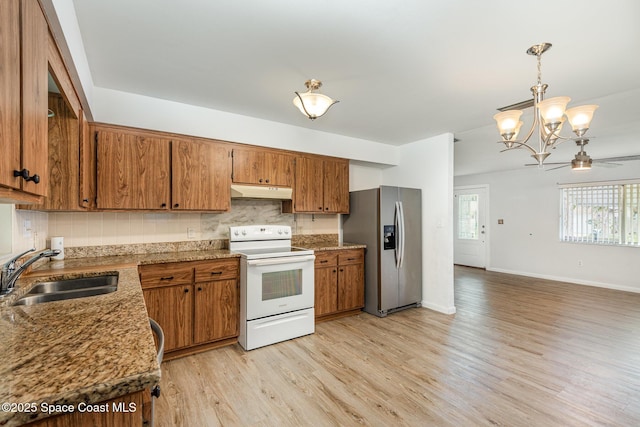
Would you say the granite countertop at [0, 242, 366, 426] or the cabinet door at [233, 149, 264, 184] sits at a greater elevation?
the cabinet door at [233, 149, 264, 184]

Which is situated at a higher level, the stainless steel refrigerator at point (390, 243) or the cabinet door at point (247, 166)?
the cabinet door at point (247, 166)

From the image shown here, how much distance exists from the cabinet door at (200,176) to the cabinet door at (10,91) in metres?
2.02

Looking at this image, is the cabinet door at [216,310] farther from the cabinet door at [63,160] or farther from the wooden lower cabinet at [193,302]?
the cabinet door at [63,160]

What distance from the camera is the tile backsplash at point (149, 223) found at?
2.64 metres

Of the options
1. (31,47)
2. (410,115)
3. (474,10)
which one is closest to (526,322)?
(410,115)

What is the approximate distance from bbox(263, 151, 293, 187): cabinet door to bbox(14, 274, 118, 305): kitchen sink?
1.86 metres

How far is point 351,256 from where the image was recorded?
3.87 meters

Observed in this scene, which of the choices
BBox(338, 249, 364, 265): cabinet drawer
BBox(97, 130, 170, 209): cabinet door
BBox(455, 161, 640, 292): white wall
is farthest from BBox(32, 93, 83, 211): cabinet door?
BBox(455, 161, 640, 292): white wall

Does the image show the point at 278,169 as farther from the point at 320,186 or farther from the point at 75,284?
the point at 75,284

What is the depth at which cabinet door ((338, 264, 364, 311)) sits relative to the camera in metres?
3.75

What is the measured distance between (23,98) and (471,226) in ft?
26.5

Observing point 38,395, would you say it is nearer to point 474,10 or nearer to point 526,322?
point 474,10

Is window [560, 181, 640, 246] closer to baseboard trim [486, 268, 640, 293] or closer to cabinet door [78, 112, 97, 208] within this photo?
baseboard trim [486, 268, 640, 293]

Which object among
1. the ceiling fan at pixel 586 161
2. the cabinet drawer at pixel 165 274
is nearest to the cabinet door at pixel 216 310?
the cabinet drawer at pixel 165 274
